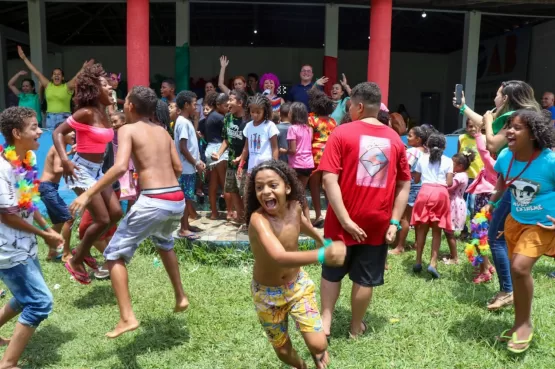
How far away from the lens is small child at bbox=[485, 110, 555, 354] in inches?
131

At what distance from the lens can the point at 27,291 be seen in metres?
3.08

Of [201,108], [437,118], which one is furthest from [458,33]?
[201,108]

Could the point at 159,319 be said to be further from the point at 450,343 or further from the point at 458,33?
the point at 458,33

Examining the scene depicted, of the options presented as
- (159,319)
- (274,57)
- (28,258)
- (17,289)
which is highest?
(274,57)

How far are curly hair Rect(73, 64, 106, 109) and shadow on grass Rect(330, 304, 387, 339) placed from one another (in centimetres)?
278

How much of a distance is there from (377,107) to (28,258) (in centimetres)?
252

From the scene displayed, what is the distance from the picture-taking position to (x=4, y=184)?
2.97 metres

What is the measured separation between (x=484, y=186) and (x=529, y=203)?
6.76 ft

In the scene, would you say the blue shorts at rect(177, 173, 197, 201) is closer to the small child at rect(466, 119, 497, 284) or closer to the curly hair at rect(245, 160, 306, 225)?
the curly hair at rect(245, 160, 306, 225)

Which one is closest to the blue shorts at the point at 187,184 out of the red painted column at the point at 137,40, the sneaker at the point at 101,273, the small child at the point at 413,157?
the sneaker at the point at 101,273

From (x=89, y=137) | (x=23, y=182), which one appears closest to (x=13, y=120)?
(x=23, y=182)

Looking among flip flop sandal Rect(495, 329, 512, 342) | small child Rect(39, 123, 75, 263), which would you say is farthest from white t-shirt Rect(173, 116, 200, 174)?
flip flop sandal Rect(495, 329, 512, 342)

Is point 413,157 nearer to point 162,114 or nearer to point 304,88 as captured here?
point 162,114

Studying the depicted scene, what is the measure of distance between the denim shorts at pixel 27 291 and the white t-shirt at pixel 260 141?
276 cm
